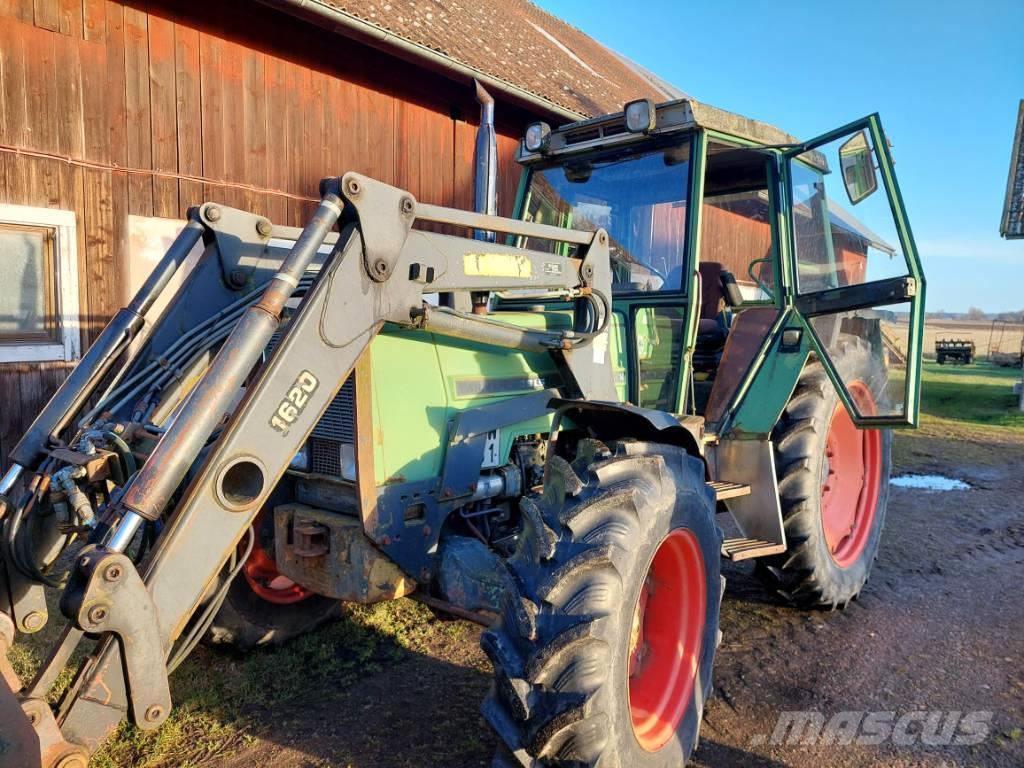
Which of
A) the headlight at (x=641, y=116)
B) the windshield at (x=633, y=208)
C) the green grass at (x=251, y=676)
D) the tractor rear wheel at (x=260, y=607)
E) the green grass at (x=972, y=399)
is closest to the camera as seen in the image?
the green grass at (x=251, y=676)

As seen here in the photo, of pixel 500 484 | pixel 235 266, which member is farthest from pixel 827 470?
pixel 235 266

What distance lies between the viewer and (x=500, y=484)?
3.19 meters

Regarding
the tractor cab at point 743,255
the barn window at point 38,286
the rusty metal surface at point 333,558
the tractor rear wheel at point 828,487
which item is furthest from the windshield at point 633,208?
the barn window at point 38,286

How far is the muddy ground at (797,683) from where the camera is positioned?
9.58 feet

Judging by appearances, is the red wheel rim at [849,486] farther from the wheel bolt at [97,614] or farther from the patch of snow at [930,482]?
the wheel bolt at [97,614]

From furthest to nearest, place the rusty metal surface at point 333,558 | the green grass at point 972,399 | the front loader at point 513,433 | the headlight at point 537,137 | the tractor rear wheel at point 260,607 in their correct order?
1. the green grass at point 972,399
2. the headlight at point 537,137
3. the tractor rear wheel at point 260,607
4. the rusty metal surface at point 333,558
5. the front loader at point 513,433

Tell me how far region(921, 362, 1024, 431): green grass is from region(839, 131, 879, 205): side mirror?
375 inches

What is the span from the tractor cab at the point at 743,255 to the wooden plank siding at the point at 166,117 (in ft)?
10.8

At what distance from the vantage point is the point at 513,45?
10047mm

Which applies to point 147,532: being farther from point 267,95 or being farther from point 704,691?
point 267,95

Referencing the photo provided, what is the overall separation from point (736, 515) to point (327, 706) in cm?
217

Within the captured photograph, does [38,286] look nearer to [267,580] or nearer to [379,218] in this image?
[267,580]

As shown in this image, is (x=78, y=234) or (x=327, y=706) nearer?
(x=327, y=706)

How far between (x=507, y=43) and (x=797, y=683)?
28.6ft
